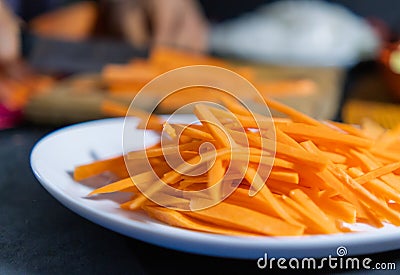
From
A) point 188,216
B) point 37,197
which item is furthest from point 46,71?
point 188,216

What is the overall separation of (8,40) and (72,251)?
101 centimetres

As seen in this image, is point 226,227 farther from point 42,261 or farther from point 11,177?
point 11,177

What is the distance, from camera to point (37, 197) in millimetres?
878

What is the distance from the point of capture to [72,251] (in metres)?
0.71

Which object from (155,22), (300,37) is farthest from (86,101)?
(300,37)

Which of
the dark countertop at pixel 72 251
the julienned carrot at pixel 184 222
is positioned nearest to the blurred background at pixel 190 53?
the dark countertop at pixel 72 251

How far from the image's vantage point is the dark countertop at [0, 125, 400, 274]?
2.17ft

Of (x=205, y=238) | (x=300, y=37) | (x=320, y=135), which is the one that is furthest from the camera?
(x=300, y=37)

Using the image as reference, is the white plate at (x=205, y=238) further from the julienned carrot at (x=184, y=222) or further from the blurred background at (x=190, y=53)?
the blurred background at (x=190, y=53)

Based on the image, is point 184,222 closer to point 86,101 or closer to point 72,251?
point 72,251

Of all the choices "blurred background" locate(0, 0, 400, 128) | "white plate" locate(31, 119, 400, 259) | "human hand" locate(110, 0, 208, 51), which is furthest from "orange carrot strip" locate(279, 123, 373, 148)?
"human hand" locate(110, 0, 208, 51)

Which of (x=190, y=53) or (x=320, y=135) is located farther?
(x=190, y=53)

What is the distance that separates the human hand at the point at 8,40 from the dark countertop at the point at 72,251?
79cm

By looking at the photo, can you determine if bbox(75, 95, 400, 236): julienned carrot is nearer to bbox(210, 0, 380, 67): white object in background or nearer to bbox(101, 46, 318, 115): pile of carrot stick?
bbox(101, 46, 318, 115): pile of carrot stick
